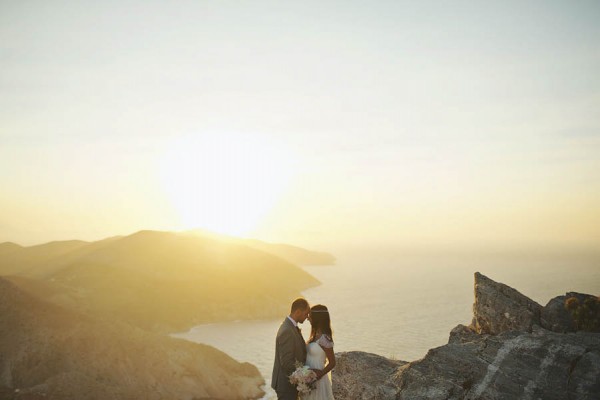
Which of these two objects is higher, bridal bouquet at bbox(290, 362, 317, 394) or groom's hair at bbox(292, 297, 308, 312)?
groom's hair at bbox(292, 297, 308, 312)

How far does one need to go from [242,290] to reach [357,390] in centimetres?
16027

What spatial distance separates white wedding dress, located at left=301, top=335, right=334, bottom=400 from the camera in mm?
10414

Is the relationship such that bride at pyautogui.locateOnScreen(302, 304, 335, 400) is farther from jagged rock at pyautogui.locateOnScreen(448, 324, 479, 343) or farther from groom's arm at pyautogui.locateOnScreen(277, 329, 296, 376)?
jagged rock at pyautogui.locateOnScreen(448, 324, 479, 343)

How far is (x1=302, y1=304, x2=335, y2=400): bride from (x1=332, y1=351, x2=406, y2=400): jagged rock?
6.92 feet

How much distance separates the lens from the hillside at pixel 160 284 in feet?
426

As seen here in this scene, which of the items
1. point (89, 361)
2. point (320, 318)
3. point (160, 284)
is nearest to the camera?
point (320, 318)

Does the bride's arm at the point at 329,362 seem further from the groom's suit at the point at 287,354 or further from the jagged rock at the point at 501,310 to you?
the jagged rock at the point at 501,310

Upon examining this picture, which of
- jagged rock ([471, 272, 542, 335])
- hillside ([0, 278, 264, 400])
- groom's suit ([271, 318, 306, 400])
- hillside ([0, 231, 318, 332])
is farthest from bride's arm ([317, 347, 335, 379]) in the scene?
hillside ([0, 231, 318, 332])

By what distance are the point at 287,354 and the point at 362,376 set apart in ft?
13.6

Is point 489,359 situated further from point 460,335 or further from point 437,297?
point 437,297

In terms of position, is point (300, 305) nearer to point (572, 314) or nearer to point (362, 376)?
point (362, 376)

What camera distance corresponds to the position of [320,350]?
10.5 m

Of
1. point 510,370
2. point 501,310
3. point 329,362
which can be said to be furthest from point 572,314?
point 329,362

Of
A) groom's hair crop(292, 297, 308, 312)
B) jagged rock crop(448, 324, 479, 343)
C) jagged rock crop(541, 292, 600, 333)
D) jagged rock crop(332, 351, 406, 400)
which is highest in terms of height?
groom's hair crop(292, 297, 308, 312)
